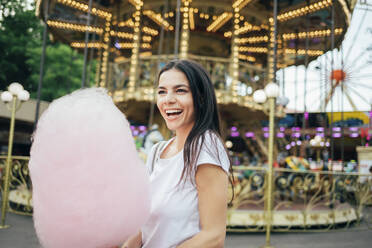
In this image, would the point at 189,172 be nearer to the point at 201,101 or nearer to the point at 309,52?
the point at 201,101

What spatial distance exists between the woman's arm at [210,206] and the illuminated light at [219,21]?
899cm

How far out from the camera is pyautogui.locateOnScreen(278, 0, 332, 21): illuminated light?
812 cm

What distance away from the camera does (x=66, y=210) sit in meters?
0.69

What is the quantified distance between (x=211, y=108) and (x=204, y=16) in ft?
29.6

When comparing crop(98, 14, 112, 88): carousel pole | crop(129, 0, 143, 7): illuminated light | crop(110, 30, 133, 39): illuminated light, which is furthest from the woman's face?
crop(110, 30, 133, 39): illuminated light

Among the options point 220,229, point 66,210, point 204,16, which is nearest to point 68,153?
point 66,210

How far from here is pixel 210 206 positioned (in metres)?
0.89

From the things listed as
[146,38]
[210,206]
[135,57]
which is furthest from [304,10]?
[210,206]

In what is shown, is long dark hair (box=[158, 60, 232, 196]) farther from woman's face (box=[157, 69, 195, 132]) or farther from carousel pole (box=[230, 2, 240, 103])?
carousel pole (box=[230, 2, 240, 103])

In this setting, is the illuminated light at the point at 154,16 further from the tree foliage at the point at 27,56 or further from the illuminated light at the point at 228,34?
the tree foliage at the point at 27,56

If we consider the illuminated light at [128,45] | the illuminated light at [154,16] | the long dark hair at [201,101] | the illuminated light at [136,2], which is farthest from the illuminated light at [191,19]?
the long dark hair at [201,101]

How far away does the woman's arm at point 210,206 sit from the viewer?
0.88 m

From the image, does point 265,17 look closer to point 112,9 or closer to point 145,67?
point 145,67

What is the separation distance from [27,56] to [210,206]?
21.2m
